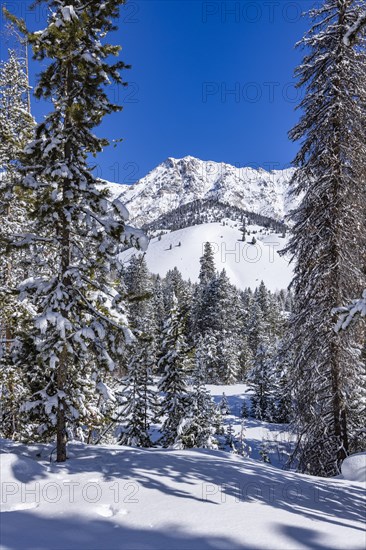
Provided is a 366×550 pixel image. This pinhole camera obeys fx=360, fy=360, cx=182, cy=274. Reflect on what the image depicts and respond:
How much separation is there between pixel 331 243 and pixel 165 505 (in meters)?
8.09

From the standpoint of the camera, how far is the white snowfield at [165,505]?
4301 mm

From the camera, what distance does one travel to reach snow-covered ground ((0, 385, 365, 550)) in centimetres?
431

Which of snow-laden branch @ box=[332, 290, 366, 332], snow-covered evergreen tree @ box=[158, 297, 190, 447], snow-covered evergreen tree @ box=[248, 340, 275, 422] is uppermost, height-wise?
snow-laden branch @ box=[332, 290, 366, 332]

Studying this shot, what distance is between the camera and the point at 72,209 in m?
7.52

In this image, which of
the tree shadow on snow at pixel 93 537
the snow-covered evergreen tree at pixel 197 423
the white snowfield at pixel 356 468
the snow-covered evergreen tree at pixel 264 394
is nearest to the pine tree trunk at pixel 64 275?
the tree shadow on snow at pixel 93 537

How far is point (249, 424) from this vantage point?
119 feet

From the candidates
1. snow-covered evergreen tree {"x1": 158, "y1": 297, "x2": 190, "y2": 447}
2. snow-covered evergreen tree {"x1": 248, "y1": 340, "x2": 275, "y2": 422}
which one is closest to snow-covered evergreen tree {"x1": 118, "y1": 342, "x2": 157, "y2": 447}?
snow-covered evergreen tree {"x1": 158, "y1": 297, "x2": 190, "y2": 447}

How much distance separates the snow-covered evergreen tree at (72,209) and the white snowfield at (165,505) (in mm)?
1149

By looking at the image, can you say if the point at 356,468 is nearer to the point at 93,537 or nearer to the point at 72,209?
the point at 93,537

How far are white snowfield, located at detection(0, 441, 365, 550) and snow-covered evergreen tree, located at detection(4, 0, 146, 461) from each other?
3.77 feet

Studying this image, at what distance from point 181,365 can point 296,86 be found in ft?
A: 55.3

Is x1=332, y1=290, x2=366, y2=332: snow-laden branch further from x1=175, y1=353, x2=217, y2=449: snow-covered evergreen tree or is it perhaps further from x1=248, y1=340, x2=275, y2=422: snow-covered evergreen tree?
x1=248, y1=340, x2=275, y2=422: snow-covered evergreen tree

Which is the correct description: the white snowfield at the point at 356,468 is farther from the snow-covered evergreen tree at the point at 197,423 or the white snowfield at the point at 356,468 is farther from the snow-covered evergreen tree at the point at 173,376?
the snow-covered evergreen tree at the point at 173,376

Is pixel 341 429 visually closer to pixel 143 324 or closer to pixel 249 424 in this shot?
pixel 249 424
